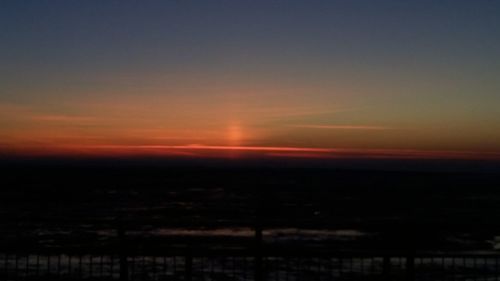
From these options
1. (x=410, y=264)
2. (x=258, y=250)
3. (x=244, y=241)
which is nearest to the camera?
(x=410, y=264)

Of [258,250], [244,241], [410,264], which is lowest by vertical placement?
[244,241]

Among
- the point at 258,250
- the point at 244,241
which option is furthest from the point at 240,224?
the point at 244,241

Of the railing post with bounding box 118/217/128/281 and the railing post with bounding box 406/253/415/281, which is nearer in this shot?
the railing post with bounding box 406/253/415/281

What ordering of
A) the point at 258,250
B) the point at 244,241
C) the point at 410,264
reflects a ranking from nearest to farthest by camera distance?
the point at 410,264 < the point at 258,250 < the point at 244,241

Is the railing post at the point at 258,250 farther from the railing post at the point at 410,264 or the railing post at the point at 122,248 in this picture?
the railing post at the point at 410,264

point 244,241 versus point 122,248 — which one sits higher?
point 122,248

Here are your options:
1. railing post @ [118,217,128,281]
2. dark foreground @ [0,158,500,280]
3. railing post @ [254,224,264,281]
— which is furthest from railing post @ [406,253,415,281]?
railing post @ [118,217,128,281]

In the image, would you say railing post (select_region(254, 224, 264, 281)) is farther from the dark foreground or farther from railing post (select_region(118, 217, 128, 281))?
railing post (select_region(118, 217, 128, 281))

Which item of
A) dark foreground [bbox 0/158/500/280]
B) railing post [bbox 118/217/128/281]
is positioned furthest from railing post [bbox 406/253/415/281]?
railing post [bbox 118/217/128/281]

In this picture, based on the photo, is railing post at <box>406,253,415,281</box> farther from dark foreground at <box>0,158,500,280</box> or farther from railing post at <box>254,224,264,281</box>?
railing post at <box>254,224,264,281</box>

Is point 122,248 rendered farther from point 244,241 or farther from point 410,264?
point 244,241

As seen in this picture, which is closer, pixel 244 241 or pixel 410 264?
pixel 410 264
